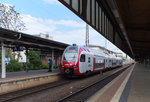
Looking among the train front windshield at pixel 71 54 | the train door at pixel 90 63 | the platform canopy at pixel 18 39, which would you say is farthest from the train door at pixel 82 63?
the platform canopy at pixel 18 39

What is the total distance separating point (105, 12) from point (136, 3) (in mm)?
4064

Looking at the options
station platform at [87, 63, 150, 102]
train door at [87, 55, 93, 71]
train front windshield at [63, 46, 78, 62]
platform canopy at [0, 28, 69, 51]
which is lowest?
station platform at [87, 63, 150, 102]

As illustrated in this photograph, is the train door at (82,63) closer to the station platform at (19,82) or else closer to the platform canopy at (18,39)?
the station platform at (19,82)

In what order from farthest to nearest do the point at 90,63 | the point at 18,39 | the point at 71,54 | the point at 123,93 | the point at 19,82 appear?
the point at 90,63
the point at 71,54
the point at 18,39
the point at 19,82
the point at 123,93

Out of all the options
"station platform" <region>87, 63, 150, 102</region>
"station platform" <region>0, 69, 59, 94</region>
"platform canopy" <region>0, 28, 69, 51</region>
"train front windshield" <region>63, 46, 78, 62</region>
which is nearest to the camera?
"station platform" <region>87, 63, 150, 102</region>

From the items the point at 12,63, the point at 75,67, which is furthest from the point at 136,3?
the point at 12,63

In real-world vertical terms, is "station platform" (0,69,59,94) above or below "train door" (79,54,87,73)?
below

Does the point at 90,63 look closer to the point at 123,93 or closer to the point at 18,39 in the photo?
the point at 18,39

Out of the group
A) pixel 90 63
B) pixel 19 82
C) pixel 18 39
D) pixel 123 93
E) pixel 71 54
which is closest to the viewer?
pixel 123 93

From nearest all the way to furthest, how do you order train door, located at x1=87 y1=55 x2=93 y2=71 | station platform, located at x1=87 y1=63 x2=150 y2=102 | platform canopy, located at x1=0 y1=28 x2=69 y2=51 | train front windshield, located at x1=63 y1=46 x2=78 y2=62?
station platform, located at x1=87 y1=63 x2=150 y2=102 → platform canopy, located at x1=0 y1=28 x2=69 y2=51 → train front windshield, located at x1=63 y1=46 x2=78 y2=62 → train door, located at x1=87 y1=55 x2=93 y2=71

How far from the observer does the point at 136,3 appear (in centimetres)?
819

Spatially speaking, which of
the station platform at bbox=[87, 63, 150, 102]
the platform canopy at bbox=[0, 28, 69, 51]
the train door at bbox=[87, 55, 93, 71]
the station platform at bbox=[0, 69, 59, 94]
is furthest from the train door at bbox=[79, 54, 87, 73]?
the station platform at bbox=[87, 63, 150, 102]

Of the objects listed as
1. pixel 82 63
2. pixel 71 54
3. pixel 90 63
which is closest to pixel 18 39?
pixel 71 54

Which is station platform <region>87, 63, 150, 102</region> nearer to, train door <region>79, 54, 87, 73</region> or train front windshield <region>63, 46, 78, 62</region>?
train door <region>79, 54, 87, 73</region>
